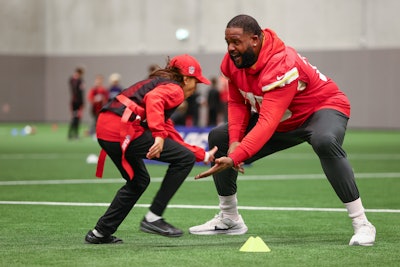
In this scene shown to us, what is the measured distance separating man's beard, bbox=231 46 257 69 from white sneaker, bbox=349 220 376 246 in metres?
1.56

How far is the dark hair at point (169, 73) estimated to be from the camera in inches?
298

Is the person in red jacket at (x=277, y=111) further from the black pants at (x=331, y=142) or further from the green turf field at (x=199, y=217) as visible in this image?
the green turf field at (x=199, y=217)

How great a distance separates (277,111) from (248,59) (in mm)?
468

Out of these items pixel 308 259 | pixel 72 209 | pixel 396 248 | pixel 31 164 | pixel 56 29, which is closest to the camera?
pixel 308 259

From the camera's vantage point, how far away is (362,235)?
722cm

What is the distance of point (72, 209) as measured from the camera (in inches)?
382

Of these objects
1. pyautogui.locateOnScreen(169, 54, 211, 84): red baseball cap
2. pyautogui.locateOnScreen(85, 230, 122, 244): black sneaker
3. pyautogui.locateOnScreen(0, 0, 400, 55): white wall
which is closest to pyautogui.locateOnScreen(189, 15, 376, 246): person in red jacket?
pyautogui.locateOnScreen(169, 54, 211, 84): red baseball cap

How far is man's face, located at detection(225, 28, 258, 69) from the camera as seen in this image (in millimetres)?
6984

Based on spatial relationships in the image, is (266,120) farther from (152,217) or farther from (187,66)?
(152,217)

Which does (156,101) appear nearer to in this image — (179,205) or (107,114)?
(107,114)

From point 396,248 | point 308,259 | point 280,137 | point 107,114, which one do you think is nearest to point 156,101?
point 107,114

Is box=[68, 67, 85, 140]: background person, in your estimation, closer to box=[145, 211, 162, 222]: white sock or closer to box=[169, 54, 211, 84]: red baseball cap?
box=[169, 54, 211, 84]: red baseball cap

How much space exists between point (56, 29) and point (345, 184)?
1320 inches

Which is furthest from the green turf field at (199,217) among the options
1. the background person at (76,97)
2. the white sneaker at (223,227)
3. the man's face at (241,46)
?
the background person at (76,97)
